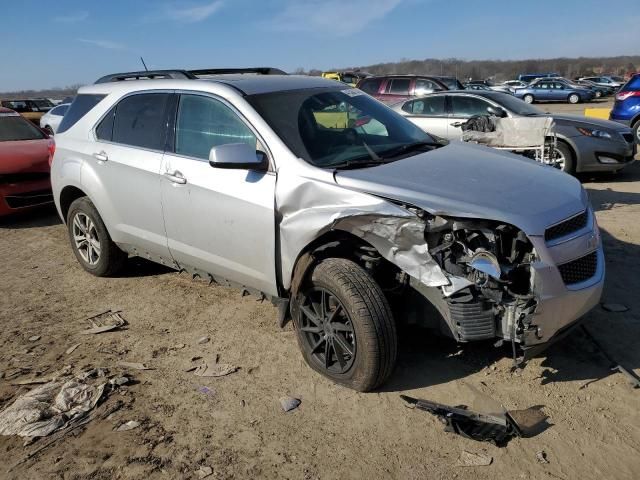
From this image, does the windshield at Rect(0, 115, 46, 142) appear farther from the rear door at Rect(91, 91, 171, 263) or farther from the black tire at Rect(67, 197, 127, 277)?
the rear door at Rect(91, 91, 171, 263)

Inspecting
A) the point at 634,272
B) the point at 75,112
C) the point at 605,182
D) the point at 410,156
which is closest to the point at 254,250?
the point at 410,156

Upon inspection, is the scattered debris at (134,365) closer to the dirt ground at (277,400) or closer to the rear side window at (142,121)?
the dirt ground at (277,400)

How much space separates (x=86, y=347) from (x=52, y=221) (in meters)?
4.81

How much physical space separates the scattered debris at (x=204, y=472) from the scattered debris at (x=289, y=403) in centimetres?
61

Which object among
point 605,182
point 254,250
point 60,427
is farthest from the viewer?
point 605,182

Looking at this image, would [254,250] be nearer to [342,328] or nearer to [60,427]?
[342,328]

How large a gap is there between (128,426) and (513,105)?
27.5 feet

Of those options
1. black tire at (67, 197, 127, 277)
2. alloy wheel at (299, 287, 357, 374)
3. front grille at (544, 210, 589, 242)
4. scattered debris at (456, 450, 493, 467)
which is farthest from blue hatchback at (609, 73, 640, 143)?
scattered debris at (456, 450, 493, 467)

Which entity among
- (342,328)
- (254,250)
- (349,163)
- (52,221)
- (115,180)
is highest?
(349,163)

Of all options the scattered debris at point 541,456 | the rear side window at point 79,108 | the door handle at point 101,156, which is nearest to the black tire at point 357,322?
the scattered debris at point 541,456

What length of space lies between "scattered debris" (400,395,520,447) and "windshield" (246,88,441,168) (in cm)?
160

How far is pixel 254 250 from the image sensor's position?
369 cm

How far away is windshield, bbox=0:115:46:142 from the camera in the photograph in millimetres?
8828

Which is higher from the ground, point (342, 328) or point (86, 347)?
point (342, 328)
